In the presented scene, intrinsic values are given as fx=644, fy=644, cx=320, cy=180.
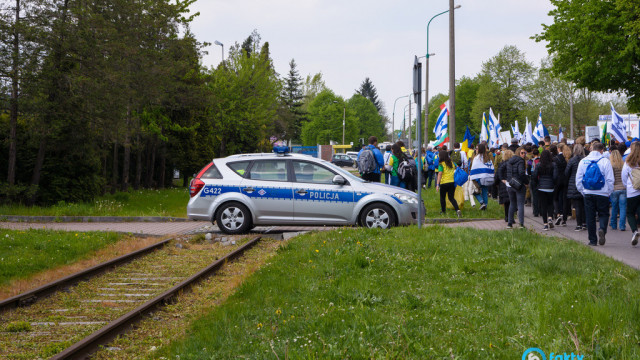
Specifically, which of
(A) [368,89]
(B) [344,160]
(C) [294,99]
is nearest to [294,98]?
(C) [294,99]

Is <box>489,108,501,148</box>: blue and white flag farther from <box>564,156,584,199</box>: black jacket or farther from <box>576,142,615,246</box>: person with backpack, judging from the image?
<box>576,142,615,246</box>: person with backpack

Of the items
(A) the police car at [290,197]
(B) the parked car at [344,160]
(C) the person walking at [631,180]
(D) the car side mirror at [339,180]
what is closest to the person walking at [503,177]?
(A) the police car at [290,197]

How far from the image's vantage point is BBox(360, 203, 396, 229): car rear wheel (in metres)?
13.4

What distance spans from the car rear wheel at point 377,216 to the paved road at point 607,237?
1888 millimetres

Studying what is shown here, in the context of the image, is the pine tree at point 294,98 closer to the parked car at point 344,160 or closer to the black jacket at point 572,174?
the parked car at point 344,160

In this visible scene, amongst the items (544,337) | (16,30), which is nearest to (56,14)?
(16,30)

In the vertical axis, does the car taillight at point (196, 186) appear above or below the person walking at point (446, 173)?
below

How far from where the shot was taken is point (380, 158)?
653 inches

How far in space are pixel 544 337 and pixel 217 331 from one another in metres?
2.68

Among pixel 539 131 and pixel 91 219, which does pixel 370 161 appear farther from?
pixel 539 131

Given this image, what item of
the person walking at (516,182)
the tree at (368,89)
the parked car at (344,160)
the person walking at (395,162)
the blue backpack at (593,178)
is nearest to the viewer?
the blue backpack at (593,178)

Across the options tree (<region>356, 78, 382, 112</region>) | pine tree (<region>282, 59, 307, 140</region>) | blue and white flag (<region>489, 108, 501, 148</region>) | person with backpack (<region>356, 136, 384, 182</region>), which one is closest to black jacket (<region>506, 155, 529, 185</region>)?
person with backpack (<region>356, 136, 384, 182</region>)

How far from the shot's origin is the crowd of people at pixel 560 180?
1135 cm

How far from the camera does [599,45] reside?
96.4 ft
